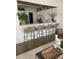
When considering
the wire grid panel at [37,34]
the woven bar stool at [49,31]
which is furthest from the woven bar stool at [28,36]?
the woven bar stool at [49,31]

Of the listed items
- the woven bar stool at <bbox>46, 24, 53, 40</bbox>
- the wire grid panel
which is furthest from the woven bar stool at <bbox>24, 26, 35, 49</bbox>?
the woven bar stool at <bbox>46, 24, 53, 40</bbox>

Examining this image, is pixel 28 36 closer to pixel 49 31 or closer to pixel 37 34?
pixel 37 34

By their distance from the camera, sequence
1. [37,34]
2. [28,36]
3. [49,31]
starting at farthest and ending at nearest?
[49,31]
[37,34]
[28,36]

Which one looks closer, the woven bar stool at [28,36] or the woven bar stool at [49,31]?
the woven bar stool at [28,36]

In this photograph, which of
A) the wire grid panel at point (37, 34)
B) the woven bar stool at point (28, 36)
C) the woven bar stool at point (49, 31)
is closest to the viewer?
the woven bar stool at point (28, 36)

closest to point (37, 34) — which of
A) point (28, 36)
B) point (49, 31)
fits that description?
point (28, 36)

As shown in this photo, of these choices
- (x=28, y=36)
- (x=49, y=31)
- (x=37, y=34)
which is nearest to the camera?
(x=28, y=36)

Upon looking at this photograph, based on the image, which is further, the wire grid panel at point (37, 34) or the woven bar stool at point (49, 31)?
the woven bar stool at point (49, 31)

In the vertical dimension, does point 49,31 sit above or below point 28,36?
above

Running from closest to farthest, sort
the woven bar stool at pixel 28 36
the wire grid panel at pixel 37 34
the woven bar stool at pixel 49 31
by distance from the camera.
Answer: the woven bar stool at pixel 28 36, the wire grid panel at pixel 37 34, the woven bar stool at pixel 49 31

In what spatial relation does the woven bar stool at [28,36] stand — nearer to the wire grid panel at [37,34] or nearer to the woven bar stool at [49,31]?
the wire grid panel at [37,34]
